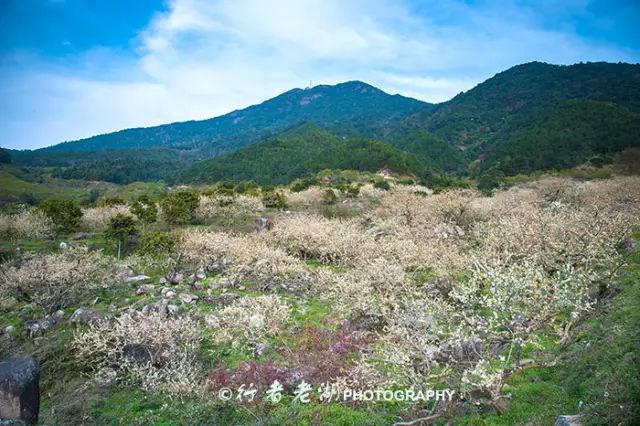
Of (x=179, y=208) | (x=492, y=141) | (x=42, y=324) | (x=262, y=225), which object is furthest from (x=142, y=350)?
(x=492, y=141)

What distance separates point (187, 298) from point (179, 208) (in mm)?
26267

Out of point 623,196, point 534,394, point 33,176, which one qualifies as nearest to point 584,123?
point 623,196

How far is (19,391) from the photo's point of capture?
1196 cm

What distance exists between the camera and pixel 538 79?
19262cm

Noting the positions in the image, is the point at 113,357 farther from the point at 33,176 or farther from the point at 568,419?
the point at 33,176

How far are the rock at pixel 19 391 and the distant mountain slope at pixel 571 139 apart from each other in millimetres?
96471

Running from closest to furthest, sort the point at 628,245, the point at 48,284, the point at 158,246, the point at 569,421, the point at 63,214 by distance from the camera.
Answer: the point at 569,421 < the point at 48,284 < the point at 628,245 < the point at 158,246 < the point at 63,214

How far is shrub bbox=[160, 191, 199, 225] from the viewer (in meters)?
45.8

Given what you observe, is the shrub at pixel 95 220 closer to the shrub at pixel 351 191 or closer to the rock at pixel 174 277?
the rock at pixel 174 277

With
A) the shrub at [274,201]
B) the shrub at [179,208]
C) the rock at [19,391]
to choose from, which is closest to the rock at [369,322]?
the rock at [19,391]

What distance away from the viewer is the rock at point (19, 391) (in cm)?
1184

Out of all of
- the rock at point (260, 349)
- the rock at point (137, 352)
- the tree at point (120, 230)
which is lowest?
the rock at point (260, 349)

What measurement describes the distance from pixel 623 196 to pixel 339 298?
3170cm

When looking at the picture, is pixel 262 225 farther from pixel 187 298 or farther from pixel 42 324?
pixel 42 324
